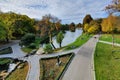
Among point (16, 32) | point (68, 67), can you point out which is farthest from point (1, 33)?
point (68, 67)

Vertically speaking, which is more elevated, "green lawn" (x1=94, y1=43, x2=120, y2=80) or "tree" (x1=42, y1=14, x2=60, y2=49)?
"tree" (x1=42, y1=14, x2=60, y2=49)

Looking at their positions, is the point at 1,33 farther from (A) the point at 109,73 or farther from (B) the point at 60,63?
(A) the point at 109,73

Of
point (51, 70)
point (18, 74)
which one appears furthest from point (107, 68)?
point (18, 74)

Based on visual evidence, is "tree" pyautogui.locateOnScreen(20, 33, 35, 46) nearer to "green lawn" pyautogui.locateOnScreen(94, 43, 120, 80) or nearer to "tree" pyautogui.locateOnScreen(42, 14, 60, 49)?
"tree" pyautogui.locateOnScreen(42, 14, 60, 49)

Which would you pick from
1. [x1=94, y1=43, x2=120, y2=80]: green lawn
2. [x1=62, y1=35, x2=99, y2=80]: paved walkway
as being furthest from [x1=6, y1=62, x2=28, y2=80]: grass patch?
[x1=94, y1=43, x2=120, y2=80]: green lawn

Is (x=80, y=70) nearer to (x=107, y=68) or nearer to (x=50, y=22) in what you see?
(x=107, y=68)

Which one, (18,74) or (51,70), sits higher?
(51,70)

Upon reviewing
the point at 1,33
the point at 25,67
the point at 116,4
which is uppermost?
the point at 116,4

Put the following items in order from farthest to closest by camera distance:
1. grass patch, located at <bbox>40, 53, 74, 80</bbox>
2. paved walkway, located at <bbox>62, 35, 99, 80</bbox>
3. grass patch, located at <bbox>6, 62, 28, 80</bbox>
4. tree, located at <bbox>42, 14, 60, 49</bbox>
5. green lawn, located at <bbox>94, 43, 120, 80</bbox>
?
1. tree, located at <bbox>42, 14, 60, 49</bbox>
2. grass patch, located at <bbox>6, 62, 28, 80</bbox>
3. grass patch, located at <bbox>40, 53, 74, 80</bbox>
4. paved walkway, located at <bbox>62, 35, 99, 80</bbox>
5. green lawn, located at <bbox>94, 43, 120, 80</bbox>

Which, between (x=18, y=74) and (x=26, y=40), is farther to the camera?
(x=26, y=40)

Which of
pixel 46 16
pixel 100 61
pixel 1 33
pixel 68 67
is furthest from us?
pixel 46 16

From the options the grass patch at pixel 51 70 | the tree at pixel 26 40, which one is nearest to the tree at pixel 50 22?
the tree at pixel 26 40
